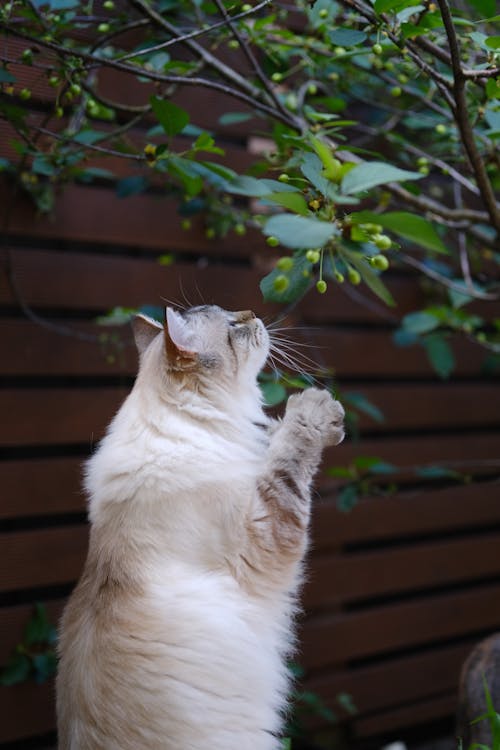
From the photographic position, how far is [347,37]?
1.81m

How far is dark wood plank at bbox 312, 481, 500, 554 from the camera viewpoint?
11.2 ft

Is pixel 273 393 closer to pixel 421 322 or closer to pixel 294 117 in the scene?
pixel 294 117

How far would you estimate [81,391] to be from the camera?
2.86 meters

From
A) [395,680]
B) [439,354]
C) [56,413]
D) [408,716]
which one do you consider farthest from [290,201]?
[408,716]

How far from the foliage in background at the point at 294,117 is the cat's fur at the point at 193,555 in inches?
15.1

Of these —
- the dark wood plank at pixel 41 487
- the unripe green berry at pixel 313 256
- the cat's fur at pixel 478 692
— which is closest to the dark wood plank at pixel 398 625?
the cat's fur at pixel 478 692

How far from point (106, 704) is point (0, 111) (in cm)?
152

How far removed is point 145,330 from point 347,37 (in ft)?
2.91

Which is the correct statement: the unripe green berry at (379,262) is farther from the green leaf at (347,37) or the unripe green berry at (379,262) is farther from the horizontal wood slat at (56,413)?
the horizontal wood slat at (56,413)

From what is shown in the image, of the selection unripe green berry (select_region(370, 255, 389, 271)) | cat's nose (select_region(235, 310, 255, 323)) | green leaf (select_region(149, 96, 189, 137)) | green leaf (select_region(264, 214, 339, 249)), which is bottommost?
green leaf (select_region(264, 214, 339, 249))

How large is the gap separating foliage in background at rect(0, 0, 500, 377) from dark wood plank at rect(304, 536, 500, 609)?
3.22 feet

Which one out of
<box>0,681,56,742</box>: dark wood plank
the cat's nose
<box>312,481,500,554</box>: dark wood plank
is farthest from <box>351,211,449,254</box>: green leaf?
<box>312,481,500,554</box>: dark wood plank

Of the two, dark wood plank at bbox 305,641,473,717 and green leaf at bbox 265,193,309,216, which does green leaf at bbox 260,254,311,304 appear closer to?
green leaf at bbox 265,193,309,216

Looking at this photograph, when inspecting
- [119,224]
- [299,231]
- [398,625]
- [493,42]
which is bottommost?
[398,625]
